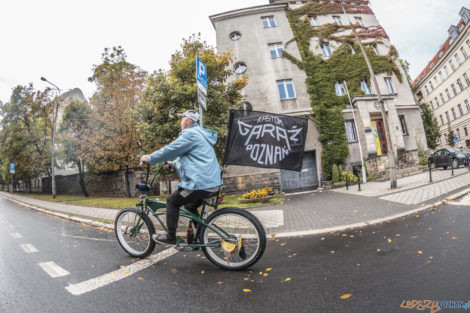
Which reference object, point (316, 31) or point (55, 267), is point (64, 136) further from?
point (316, 31)

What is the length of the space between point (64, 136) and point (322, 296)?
2282 centimetres

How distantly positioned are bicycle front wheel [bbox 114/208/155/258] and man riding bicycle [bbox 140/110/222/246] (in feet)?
1.92

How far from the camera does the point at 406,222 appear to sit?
4.39 metres

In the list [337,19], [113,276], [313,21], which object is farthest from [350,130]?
[113,276]

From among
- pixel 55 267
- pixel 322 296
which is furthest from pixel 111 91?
pixel 322 296

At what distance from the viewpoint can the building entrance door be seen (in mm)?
17719

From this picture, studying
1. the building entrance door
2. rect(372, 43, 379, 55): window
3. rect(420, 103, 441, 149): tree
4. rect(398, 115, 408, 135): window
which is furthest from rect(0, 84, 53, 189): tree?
rect(420, 103, 441, 149): tree

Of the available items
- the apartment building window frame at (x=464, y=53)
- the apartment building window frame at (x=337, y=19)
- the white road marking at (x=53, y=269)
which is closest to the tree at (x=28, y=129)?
the white road marking at (x=53, y=269)

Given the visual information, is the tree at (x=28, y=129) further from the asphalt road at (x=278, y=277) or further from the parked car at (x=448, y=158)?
the parked car at (x=448, y=158)

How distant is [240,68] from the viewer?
714 inches

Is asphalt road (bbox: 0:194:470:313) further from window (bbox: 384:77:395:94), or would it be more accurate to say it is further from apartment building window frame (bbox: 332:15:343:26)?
apartment building window frame (bbox: 332:15:343:26)

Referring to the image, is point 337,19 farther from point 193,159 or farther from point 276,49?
point 193,159

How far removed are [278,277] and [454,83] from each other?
49424mm

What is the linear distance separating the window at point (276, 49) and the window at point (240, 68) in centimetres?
284
